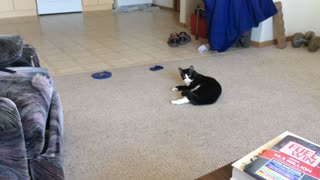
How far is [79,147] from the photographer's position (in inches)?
76.0

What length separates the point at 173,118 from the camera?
2270 mm

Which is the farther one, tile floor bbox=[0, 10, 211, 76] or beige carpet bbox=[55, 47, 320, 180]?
tile floor bbox=[0, 10, 211, 76]

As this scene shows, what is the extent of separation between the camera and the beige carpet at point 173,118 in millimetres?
1794

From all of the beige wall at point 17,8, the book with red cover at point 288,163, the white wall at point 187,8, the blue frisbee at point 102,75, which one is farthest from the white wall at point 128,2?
the book with red cover at point 288,163

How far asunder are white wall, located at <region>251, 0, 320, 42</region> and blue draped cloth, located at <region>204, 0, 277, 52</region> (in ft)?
1.01

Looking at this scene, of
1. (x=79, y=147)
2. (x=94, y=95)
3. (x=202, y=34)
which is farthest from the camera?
(x=202, y=34)

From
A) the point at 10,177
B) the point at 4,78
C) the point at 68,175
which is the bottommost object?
the point at 68,175

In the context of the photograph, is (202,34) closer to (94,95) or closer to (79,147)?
(94,95)

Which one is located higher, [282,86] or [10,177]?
[10,177]

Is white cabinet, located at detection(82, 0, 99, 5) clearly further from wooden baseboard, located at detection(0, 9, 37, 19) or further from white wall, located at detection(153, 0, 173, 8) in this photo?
white wall, located at detection(153, 0, 173, 8)

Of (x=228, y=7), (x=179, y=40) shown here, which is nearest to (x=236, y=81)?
(x=228, y=7)

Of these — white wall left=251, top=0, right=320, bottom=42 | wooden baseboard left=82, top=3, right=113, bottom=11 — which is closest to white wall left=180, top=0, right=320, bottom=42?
white wall left=251, top=0, right=320, bottom=42

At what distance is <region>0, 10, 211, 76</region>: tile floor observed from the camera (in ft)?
11.4

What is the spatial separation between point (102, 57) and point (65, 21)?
7.25 ft
